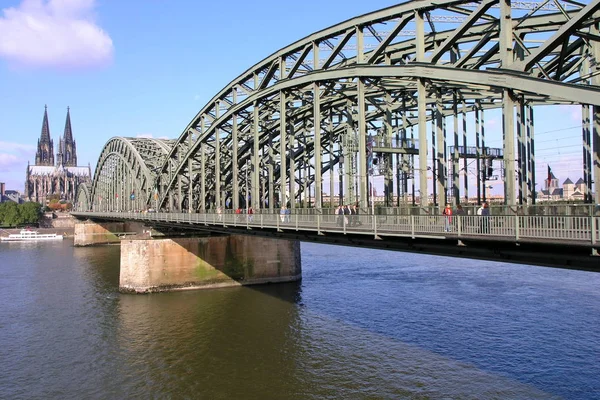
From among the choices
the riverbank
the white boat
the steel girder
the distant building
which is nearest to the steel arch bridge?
the distant building

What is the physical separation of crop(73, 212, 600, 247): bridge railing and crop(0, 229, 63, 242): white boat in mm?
104869

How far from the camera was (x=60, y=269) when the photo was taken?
62125mm

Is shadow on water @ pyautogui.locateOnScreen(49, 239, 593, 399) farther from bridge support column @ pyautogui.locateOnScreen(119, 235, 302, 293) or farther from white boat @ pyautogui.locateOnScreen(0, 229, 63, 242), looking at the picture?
white boat @ pyautogui.locateOnScreen(0, 229, 63, 242)

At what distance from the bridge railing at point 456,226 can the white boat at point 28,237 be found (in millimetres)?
104869

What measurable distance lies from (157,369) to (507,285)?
26.4 meters

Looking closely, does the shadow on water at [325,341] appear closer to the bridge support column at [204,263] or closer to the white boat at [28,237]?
the bridge support column at [204,263]

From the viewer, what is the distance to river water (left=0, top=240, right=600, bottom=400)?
21875mm

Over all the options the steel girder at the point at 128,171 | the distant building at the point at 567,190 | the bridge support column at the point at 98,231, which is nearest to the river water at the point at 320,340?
the distant building at the point at 567,190

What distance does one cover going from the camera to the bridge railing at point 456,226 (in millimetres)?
13133

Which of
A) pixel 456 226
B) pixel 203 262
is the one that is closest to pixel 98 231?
pixel 203 262

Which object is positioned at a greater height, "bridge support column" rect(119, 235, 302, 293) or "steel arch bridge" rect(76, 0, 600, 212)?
"steel arch bridge" rect(76, 0, 600, 212)

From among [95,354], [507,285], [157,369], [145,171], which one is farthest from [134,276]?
[145,171]

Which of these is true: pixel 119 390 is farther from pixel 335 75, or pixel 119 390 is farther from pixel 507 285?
pixel 507 285

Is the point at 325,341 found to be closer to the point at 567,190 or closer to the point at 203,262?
the point at 203,262
